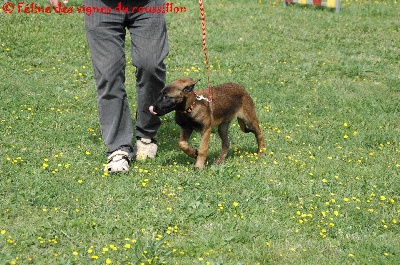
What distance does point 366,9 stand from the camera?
14859 millimetres

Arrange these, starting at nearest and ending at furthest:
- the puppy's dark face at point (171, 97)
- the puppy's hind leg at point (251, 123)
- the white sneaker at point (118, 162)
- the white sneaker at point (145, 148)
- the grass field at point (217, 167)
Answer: the grass field at point (217, 167)
the puppy's dark face at point (171, 97)
the white sneaker at point (118, 162)
the white sneaker at point (145, 148)
the puppy's hind leg at point (251, 123)

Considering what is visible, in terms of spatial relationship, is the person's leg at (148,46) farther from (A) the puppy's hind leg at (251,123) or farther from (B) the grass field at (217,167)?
(A) the puppy's hind leg at (251,123)

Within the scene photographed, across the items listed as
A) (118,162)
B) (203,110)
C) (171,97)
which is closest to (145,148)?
(118,162)

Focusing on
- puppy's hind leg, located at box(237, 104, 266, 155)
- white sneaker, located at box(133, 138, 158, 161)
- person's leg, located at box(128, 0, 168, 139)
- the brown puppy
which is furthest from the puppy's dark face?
puppy's hind leg, located at box(237, 104, 266, 155)

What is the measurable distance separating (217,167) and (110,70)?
4.43 ft

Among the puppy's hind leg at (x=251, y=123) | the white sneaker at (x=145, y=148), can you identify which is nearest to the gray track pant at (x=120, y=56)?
the white sneaker at (x=145, y=148)

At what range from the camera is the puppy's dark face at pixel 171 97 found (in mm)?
6309

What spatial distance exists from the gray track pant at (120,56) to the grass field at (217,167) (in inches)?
17.3

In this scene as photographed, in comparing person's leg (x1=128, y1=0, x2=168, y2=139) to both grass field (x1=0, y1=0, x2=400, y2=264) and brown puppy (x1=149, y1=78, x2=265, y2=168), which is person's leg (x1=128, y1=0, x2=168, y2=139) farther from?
grass field (x1=0, y1=0, x2=400, y2=264)

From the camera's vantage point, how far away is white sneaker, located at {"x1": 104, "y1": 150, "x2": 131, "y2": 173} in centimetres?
642

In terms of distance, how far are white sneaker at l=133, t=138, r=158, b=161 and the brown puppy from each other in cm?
42

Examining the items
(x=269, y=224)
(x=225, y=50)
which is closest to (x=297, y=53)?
(x=225, y=50)

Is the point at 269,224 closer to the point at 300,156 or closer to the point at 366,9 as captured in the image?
the point at 300,156

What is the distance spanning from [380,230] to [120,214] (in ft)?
6.89
